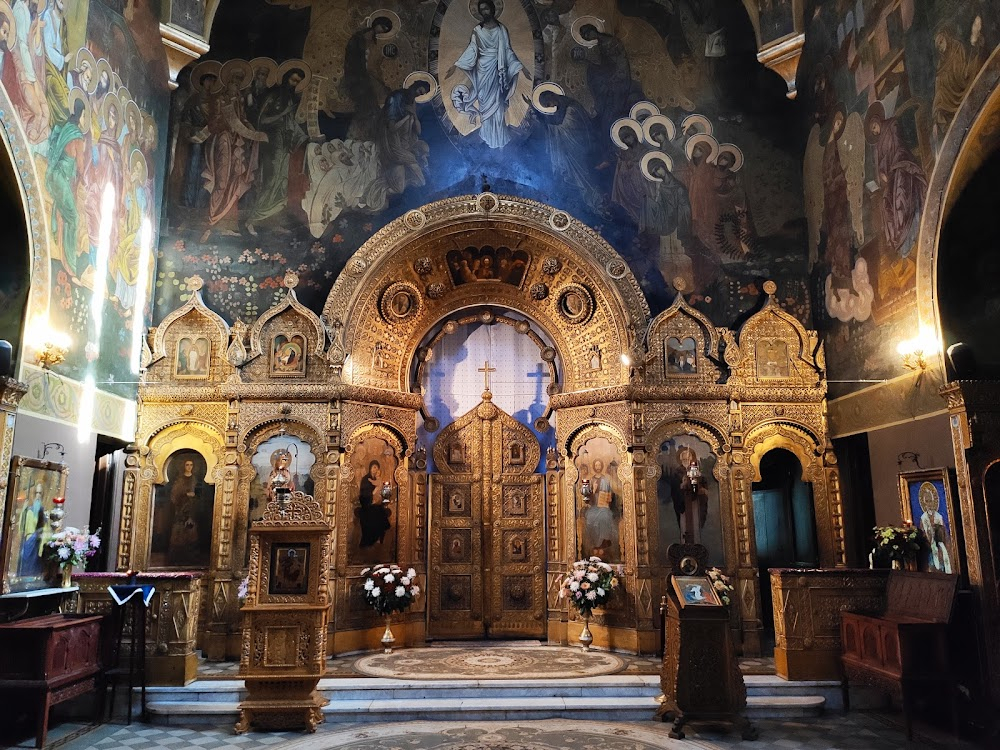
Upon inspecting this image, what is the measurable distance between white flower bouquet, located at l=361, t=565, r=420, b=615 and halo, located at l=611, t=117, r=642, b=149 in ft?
31.5

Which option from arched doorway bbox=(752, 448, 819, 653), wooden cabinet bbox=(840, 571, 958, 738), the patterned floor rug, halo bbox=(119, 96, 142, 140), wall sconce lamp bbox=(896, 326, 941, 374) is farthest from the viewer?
arched doorway bbox=(752, 448, 819, 653)

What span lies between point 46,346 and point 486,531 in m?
8.91

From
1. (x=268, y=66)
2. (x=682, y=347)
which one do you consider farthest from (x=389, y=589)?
(x=268, y=66)

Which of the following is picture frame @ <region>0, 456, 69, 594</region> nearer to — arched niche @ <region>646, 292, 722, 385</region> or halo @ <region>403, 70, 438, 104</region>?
halo @ <region>403, 70, 438, 104</region>

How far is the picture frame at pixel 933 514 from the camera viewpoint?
10.7 meters

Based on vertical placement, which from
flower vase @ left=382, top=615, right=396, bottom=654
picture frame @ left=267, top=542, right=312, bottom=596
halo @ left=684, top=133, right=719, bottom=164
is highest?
halo @ left=684, top=133, right=719, bottom=164

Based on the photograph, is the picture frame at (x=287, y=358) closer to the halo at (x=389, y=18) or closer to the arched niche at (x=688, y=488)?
the halo at (x=389, y=18)

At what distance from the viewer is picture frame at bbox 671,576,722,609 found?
31.8 ft

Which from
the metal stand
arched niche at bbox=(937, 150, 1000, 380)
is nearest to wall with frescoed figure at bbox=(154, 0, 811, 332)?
arched niche at bbox=(937, 150, 1000, 380)

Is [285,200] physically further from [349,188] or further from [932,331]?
[932,331]

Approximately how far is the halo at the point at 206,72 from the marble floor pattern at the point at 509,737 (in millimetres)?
11935

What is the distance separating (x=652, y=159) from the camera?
1584 cm

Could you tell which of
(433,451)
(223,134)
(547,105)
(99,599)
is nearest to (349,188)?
(223,134)

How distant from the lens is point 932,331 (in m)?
11.2
